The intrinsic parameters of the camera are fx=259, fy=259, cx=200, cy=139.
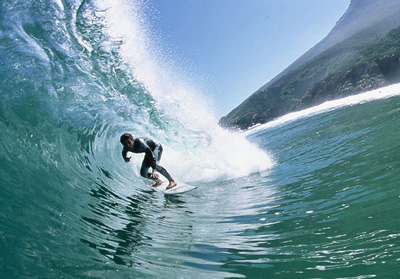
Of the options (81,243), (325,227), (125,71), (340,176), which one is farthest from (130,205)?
(125,71)

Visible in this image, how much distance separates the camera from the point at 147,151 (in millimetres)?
7125

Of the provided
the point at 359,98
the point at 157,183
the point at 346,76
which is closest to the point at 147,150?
the point at 157,183

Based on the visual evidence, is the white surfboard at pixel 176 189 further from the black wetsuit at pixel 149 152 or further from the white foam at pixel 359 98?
the white foam at pixel 359 98

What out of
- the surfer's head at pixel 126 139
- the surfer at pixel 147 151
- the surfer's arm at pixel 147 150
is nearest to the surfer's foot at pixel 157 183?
the surfer at pixel 147 151

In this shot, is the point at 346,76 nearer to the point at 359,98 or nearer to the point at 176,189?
the point at 359,98

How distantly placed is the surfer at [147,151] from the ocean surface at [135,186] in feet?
1.82

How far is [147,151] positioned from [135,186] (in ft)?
4.34

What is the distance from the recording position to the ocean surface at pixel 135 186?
2574 millimetres

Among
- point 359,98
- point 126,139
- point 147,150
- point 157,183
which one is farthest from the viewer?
point 359,98

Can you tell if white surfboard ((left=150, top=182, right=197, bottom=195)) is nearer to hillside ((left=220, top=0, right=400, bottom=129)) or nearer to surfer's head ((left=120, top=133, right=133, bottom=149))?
surfer's head ((left=120, top=133, right=133, bottom=149))

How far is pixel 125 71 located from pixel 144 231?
8.78 m

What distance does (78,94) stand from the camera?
9.12m

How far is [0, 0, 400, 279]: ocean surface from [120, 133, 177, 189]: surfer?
0.55 metres

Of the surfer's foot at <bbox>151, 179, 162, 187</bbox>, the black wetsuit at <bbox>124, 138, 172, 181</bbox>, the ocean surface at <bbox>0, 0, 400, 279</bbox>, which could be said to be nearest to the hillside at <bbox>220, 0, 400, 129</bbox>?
the ocean surface at <bbox>0, 0, 400, 279</bbox>
